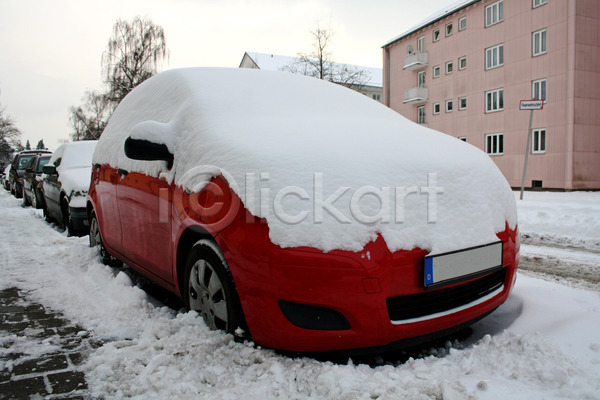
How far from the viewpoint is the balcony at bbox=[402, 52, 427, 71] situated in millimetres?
26188

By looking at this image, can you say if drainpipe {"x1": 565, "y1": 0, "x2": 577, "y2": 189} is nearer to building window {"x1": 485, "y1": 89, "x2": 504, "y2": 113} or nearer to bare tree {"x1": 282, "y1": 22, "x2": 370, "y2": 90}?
building window {"x1": 485, "y1": 89, "x2": 504, "y2": 113}

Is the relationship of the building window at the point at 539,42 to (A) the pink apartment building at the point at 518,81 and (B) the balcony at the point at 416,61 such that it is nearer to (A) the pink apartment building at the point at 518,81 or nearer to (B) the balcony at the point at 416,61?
(A) the pink apartment building at the point at 518,81

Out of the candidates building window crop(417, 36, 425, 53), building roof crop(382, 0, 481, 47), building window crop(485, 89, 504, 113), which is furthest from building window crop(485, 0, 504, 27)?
building window crop(417, 36, 425, 53)

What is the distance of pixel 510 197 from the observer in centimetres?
247

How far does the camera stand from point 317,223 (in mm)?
1835

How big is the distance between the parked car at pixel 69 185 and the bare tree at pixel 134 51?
26.1 meters

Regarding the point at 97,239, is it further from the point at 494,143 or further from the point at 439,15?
the point at 439,15

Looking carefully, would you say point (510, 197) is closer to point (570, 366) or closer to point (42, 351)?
point (570, 366)

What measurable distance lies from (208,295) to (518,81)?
845 inches

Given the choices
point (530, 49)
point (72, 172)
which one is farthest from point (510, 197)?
point (530, 49)

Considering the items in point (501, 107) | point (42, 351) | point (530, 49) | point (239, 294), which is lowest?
point (42, 351)

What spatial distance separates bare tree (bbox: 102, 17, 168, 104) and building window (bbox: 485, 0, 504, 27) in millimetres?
22586

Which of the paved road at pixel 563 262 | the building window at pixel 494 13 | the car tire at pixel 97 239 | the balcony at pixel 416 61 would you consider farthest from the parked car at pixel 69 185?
the balcony at pixel 416 61

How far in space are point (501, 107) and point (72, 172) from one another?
20.0 m
